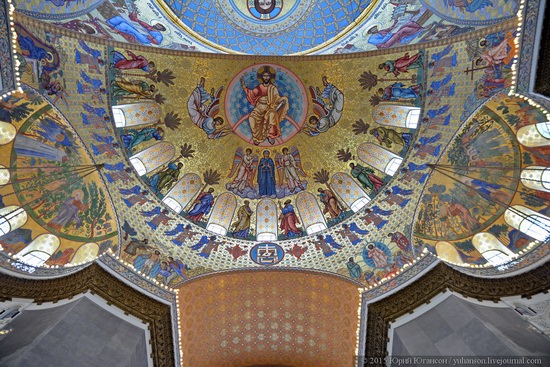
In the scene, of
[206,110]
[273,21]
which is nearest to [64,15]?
[273,21]

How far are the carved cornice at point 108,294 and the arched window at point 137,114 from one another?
18.5ft

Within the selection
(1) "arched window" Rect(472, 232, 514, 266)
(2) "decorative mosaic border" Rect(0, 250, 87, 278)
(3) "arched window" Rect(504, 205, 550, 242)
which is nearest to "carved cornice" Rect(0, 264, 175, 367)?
(2) "decorative mosaic border" Rect(0, 250, 87, 278)

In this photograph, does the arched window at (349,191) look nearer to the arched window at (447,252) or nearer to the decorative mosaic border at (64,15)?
the arched window at (447,252)

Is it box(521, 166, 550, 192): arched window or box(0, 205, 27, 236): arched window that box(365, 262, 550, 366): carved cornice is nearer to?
box(521, 166, 550, 192): arched window

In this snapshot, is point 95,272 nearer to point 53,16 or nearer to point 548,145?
point 53,16

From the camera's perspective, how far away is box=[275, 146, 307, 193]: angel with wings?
55.3 feet

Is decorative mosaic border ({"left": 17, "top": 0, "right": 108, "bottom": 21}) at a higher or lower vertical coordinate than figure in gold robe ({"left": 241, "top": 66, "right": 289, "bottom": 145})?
higher

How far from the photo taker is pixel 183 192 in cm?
1588

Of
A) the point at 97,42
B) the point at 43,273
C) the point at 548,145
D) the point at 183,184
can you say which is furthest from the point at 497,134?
the point at 43,273

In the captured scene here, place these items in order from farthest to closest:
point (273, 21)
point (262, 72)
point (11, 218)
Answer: point (262, 72) → point (273, 21) → point (11, 218)

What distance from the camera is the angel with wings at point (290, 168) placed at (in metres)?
16.9

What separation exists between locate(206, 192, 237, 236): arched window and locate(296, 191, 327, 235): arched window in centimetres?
317

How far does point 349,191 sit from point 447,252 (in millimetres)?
4758

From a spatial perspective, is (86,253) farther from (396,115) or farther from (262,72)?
(396,115)
